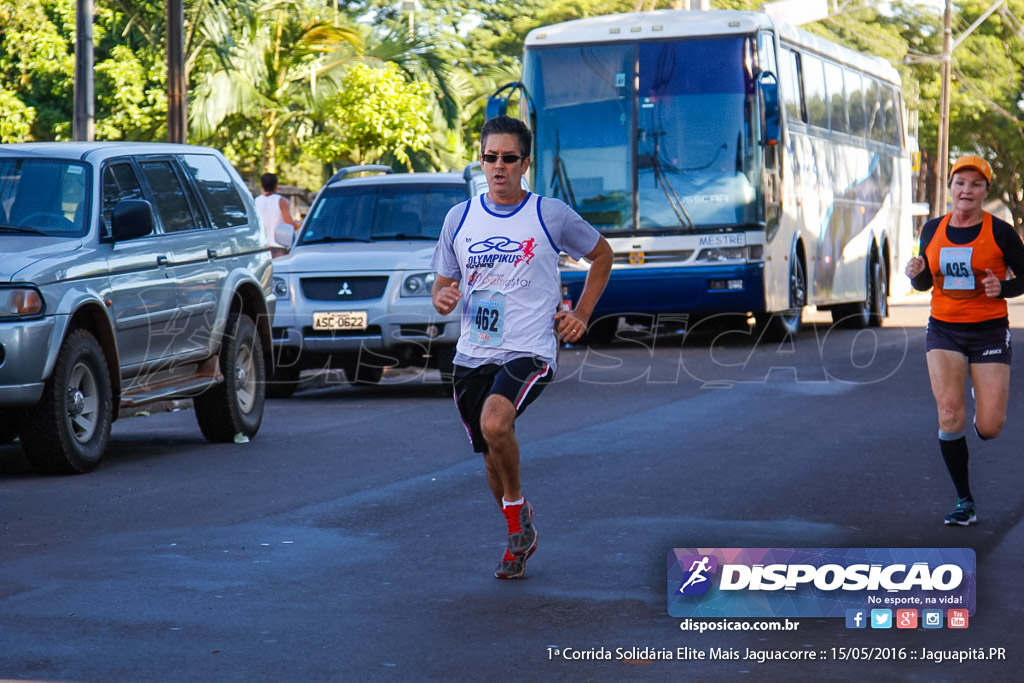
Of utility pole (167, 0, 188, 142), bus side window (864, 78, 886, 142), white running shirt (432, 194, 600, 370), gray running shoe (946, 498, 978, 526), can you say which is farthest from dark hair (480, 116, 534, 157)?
bus side window (864, 78, 886, 142)

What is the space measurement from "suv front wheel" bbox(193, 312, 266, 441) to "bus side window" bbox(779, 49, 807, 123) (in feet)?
35.6

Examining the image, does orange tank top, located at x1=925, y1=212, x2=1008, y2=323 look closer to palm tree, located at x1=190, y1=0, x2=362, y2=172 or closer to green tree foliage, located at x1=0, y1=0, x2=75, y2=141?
palm tree, located at x1=190, y1=0, x2=362, y2=172

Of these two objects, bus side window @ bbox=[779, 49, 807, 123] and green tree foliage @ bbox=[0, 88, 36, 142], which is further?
green tree foliage @ bbox=[0, 88, 36, 142]

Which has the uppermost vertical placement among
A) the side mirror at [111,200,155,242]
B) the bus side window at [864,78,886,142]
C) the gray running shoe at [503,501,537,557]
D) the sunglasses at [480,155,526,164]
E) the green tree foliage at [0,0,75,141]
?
the green tree foliage at [0,0,75,141]

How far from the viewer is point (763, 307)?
20203 millimetres

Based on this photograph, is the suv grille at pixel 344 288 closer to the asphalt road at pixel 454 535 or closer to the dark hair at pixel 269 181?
the asphalt road at pixel 454 535

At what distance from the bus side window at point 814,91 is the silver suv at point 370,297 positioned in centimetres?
863

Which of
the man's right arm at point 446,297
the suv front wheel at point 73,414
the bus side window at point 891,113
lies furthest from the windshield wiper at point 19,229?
the bus side window at point 891,113

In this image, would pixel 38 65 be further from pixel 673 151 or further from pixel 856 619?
pixel 856 619

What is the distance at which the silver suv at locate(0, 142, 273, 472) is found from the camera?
9.40 m

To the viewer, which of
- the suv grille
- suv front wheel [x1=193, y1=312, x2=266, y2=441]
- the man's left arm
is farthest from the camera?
the suv grille

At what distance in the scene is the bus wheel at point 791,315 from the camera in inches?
854

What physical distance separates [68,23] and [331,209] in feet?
66.1

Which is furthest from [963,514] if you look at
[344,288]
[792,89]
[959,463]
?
[792,89]
